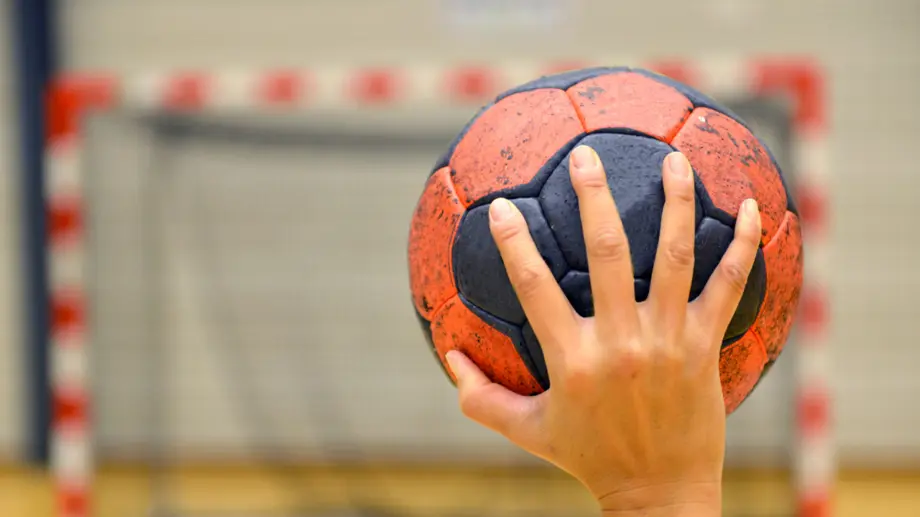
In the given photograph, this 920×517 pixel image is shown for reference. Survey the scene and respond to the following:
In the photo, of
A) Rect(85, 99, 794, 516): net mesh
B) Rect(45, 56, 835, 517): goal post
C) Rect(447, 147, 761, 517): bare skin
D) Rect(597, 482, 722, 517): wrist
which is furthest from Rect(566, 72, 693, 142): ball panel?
Rect(85, 99, 794, 516): net mesh

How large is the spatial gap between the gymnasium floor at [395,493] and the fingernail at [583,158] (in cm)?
313

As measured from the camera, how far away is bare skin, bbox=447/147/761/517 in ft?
2.58

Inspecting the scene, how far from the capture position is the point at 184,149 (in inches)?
171

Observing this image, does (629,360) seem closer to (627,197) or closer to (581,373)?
(581,373)

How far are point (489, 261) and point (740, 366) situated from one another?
0.99ft

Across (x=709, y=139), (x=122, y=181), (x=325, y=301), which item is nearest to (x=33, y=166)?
(x=122, y=181)

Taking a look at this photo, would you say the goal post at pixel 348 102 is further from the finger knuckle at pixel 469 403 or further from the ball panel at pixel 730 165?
the finger knuckle at pixel 469 403

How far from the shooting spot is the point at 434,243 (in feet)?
3.28

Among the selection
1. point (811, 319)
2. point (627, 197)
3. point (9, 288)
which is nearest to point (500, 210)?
point (627, 197)

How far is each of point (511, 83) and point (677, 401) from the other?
2350 millimetres

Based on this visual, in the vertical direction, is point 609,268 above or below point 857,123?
below

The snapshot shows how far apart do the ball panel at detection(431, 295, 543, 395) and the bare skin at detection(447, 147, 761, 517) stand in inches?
1.5

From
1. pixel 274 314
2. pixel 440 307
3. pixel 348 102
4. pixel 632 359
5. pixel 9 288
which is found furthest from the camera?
pixel 9 288

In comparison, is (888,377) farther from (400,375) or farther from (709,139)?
(709,139)
